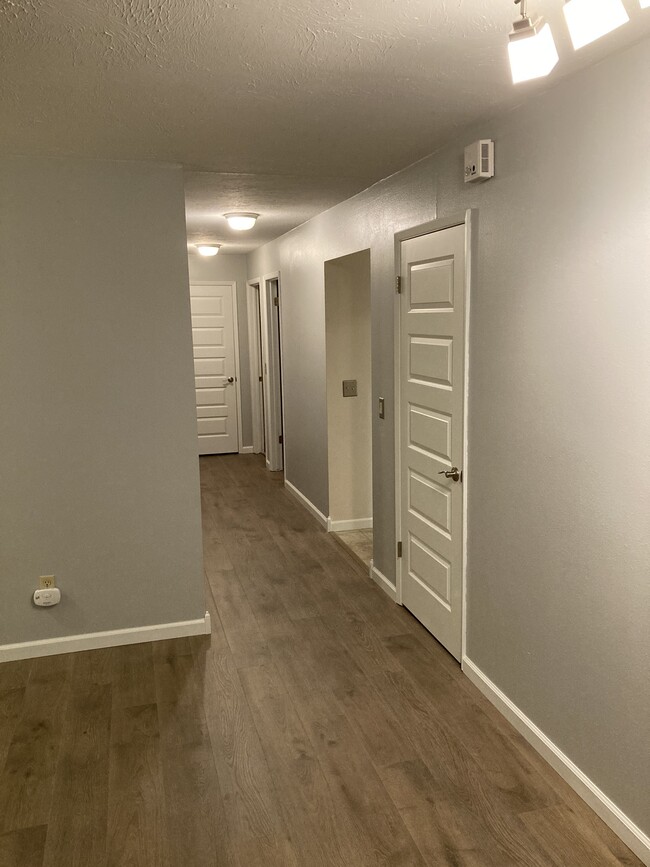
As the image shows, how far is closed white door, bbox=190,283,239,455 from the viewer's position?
829 cm

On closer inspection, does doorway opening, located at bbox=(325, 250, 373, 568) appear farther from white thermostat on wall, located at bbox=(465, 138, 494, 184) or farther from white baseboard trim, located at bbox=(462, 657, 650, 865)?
white thermostat on wall, located at bbox=(465, 138, 494, 184)

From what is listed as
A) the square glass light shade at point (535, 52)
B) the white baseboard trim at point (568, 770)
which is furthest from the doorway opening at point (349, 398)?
the square glass light shade at point (535, 52)

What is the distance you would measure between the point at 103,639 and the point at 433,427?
1992 millimetres

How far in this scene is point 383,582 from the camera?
4.28 m

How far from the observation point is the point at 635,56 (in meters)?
1.96

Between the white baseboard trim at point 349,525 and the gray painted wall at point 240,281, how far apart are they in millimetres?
3388

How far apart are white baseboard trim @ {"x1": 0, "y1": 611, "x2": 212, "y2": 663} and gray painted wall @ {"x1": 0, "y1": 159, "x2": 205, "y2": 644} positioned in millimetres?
39

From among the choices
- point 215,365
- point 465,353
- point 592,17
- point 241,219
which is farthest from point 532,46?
point 215,365

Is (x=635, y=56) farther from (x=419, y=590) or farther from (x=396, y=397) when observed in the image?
(x=419, y=590)

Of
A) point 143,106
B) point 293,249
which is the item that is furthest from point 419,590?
point 293,249

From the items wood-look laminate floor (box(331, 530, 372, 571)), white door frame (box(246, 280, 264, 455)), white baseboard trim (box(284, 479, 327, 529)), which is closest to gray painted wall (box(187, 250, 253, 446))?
white door frame (box(246, 280, 264, 455))

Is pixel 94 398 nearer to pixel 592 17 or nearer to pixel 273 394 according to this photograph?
pixel 592 17

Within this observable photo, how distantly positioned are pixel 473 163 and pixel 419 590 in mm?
2137

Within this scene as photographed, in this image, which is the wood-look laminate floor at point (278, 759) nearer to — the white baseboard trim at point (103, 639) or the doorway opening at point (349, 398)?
the white baseboard trim at point (103, 639)
